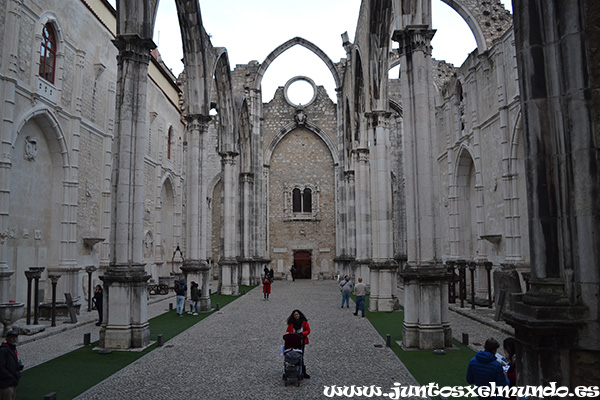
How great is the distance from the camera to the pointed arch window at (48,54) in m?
14.7

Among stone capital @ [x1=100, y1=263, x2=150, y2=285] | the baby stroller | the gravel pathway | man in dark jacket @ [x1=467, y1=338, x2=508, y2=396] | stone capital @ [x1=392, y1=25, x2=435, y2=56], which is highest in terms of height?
stone capital @ [x1=392, y1=25, x2=435, y2=56]

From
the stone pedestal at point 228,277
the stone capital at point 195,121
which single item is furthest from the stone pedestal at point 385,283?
the stone pedestal at point 228,277

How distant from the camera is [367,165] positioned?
68.6 feet

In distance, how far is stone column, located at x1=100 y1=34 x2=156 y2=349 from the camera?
9.62 meters

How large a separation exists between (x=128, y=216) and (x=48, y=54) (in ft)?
27.9

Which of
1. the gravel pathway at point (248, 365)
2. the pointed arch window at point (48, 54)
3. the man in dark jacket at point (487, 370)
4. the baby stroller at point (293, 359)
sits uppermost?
the pointed arch window at point (48, 54)

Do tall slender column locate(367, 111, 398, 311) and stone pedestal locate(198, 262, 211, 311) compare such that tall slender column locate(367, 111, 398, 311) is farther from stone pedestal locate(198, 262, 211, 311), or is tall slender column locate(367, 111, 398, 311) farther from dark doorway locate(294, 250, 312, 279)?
dark doorway locate(294, 250, 312, 279)

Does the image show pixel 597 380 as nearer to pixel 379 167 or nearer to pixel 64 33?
pixel 379 167

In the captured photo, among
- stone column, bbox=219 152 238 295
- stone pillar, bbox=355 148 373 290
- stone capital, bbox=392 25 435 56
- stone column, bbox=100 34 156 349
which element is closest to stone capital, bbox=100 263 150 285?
stone column, bbox=100 34 156 349

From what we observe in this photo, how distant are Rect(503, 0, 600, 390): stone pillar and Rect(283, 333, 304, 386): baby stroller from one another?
323 cm

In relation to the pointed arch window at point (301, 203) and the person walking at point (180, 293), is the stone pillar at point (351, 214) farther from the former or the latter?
the person walking at point (180, 293)

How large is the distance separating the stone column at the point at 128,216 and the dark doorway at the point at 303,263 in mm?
24186

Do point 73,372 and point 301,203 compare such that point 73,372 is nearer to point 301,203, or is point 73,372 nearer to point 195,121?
point 195,121

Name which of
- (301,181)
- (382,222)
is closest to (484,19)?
(382,222)
